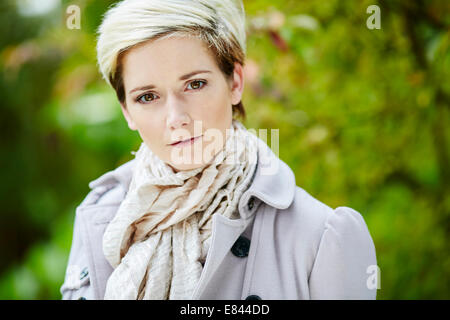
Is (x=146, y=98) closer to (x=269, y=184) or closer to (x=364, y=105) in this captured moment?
(x=269, y=184)

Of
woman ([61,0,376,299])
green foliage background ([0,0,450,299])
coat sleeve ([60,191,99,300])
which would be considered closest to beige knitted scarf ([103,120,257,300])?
woman ([61,0,376,299])

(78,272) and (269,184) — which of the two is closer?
(269,184)

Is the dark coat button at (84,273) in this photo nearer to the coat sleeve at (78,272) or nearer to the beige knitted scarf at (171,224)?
the coat sleeve at (78,272)

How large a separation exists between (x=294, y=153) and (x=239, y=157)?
2.54 feet

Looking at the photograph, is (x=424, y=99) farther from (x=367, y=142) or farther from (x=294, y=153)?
(x=294, y=153)

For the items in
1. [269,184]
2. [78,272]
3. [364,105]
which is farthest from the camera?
[364,105]

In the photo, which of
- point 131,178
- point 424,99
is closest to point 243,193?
point 131,178

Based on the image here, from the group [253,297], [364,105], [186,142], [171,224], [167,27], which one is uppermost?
[167,27]

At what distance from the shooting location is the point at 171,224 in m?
1.04

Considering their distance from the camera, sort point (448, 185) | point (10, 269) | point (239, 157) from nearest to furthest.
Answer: point (239, 157), point (448, 185), point (10, 269)

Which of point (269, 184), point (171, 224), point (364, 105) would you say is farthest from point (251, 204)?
point (364, 105)

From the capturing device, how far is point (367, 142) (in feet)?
5.85

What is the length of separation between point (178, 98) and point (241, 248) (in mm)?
367

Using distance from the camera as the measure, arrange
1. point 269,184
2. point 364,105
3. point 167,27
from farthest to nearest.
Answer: point 364,105 → point 269,184 → point 167,27
